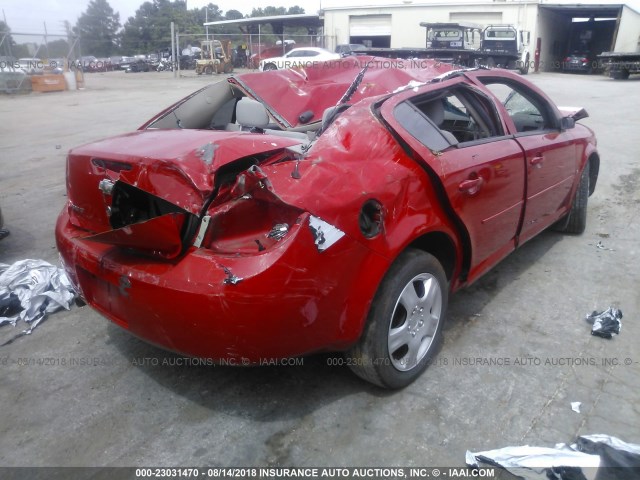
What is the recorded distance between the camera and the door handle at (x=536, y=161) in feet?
11.9

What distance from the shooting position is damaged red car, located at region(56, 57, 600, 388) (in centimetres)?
223

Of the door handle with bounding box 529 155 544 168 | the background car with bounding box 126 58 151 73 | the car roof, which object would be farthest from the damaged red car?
the background car with bounding box 126 58 151 73

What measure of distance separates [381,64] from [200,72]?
104 feet

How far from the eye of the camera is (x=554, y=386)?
9.30 feet

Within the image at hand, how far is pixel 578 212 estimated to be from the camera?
489 centimetres

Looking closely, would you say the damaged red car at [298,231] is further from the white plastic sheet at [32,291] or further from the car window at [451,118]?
the white plastic sheet at [32,291]

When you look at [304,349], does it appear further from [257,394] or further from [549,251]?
[549,251]

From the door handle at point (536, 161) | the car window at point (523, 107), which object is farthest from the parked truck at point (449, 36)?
the door handle at point (536, 161)

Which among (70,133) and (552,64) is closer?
(70,133)

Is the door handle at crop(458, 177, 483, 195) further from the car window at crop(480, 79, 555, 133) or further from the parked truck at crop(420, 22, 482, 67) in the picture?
the parked truck at crop(420, 22, 482, 67)

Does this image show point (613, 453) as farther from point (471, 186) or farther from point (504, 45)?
point (504, 45)

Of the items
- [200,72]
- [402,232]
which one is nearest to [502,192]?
[402,232]

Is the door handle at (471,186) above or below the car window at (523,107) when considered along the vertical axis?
below

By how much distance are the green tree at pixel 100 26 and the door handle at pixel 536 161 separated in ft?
167
